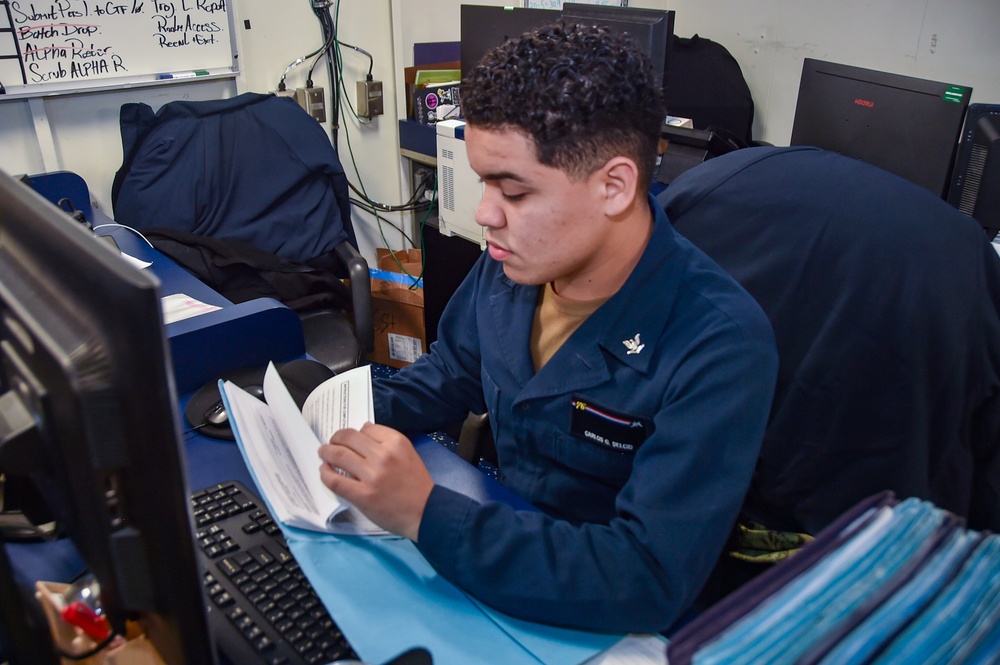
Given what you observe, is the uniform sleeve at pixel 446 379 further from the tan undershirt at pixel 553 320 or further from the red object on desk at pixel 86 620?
the red object on desk at pixel 86 620

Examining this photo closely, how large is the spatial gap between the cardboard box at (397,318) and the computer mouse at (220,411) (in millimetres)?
1558

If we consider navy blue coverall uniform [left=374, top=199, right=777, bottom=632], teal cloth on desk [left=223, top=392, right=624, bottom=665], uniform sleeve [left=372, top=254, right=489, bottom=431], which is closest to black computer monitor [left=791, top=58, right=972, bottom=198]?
navy blue coverall uniform [left=374, top=199, right=777, bottom=632]

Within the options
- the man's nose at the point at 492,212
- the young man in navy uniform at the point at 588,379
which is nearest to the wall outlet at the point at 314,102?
the young man in navy uniform at the point at 588,379

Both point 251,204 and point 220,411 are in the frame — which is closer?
point 220,411

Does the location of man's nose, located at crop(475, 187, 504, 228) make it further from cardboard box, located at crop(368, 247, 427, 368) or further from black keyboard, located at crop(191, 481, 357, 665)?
cardboard box, located at crop(368, 247, 427, 368)

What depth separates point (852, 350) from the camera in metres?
1.10

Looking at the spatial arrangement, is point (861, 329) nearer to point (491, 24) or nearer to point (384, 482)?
point (384, 482)

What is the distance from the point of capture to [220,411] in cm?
113

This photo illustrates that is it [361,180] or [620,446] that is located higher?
[620,446]

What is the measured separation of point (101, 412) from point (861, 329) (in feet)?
3.23

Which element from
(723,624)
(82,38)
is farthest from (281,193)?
(723,624)

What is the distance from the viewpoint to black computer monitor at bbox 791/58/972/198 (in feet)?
5.26

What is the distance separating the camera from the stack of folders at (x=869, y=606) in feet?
1.21

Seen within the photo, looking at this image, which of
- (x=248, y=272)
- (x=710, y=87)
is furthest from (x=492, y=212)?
(x=710, y=87)
